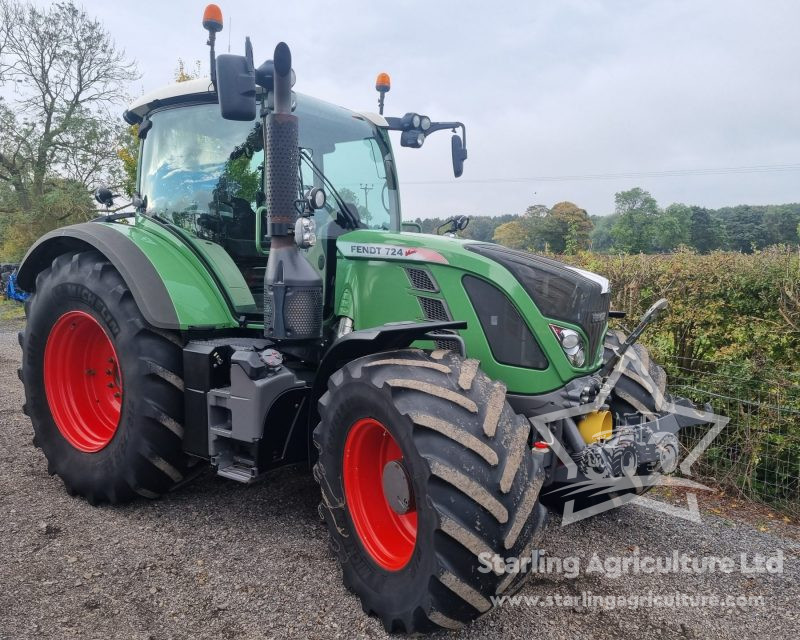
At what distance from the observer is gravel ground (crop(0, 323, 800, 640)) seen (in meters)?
2.54

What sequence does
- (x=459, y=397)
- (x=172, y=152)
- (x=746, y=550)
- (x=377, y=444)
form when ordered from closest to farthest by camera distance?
1. (x=459, y=397)
2. (x=377, y=444)
3. (x=746, y=550)
4. (x=172, y=152)

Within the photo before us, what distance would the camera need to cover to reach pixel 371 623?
2.54m

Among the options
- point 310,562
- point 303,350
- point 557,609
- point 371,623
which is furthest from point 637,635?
point 303,350

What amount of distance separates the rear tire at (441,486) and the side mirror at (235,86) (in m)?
1.31

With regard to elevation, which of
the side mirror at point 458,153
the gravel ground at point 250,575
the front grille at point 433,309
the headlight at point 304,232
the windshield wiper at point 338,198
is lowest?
the gravel ground at point 250,575

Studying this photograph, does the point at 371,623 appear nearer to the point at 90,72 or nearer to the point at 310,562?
the point at 310,562

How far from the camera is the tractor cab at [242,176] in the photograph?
142 inches

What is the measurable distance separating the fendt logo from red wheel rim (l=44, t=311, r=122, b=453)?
9.24 ft

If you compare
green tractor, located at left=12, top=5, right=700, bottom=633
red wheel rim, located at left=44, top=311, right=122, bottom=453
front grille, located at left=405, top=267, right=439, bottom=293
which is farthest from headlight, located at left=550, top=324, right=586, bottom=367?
red wheel rim, located at left=44, top=311, right=122, bottom=453

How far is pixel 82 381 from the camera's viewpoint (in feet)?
13.6

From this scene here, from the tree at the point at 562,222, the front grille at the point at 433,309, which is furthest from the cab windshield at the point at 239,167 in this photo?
the tree at the point at 562,222

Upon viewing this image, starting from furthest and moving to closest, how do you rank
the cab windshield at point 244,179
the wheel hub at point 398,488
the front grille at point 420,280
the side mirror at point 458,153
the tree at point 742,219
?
the tree at point 742,219, the side mirror at point 458,153, the cab windshield at point 244,179, the front grille at point 420,280, the wheel hub at point 398,488

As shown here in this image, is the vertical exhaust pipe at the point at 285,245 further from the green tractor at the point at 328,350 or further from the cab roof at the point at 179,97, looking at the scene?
the cab roof at the point at 179,97

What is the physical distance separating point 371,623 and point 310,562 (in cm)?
59
